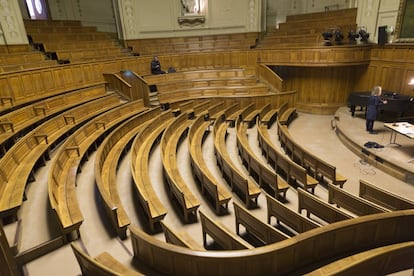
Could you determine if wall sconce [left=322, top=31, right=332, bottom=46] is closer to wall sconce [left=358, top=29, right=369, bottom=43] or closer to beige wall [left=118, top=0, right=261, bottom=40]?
wall sconce [left=358, top=29, right=369, bottom=43]

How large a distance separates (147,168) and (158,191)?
342 millimetres

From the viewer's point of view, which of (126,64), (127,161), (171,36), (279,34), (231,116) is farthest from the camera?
(171,36)

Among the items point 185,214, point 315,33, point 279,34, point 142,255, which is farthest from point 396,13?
point 142,255

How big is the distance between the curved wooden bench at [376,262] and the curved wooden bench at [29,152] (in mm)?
2219

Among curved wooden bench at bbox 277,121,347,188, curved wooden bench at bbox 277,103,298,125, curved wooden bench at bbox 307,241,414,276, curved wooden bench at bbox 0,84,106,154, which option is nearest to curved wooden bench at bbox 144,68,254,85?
curved wooden bench at bbox 277,103,298,125

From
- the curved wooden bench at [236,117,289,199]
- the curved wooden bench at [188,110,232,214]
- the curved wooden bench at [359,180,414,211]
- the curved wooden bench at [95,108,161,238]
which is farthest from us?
the curved wooden bench at [236,117,289,199]

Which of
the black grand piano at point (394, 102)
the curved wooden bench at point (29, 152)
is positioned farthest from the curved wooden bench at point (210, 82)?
the black grand piano at point (394, 102)

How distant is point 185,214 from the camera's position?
234 centimetres

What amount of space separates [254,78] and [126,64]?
301cm

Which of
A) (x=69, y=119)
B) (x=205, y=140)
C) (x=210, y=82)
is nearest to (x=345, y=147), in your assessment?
(x=205, y=140)

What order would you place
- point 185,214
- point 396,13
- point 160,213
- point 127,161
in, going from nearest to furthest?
point 160,213 → point 185,214 → point 127,161 → point 396,13

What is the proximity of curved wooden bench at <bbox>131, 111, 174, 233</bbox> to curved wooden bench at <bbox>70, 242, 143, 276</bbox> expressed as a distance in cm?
50

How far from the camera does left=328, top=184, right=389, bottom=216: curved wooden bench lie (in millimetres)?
2116

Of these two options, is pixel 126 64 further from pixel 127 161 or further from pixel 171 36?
pixel 127 161
